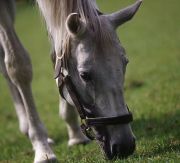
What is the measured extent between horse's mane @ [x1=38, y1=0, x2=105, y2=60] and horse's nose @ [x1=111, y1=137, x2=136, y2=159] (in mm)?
805

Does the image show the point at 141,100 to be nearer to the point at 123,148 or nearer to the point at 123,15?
the point at 123,15

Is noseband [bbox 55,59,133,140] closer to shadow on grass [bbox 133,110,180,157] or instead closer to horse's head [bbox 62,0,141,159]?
horse's head [bbox 62,0,141,159]

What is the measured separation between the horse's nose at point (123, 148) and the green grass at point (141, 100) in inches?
3.8

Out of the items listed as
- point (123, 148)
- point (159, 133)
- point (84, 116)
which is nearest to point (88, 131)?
point (84, 116)

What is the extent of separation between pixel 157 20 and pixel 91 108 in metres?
14.1

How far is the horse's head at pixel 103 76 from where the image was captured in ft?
12.9

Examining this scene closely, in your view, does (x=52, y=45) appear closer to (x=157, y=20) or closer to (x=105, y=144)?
(x=105, y=144)

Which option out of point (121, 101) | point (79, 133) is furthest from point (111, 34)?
point (79, 133)

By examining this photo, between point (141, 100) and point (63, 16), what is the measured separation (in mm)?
3576

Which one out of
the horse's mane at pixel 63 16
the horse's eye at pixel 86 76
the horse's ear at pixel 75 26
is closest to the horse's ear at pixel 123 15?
the horse's mane at pixel 63 16

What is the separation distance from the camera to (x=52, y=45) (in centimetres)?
462

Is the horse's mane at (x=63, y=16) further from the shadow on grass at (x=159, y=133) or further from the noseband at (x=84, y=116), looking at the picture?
the shadow on grass at (x=159, y=133)

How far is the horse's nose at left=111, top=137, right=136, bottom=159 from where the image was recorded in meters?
3.91

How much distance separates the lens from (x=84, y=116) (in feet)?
13.7
